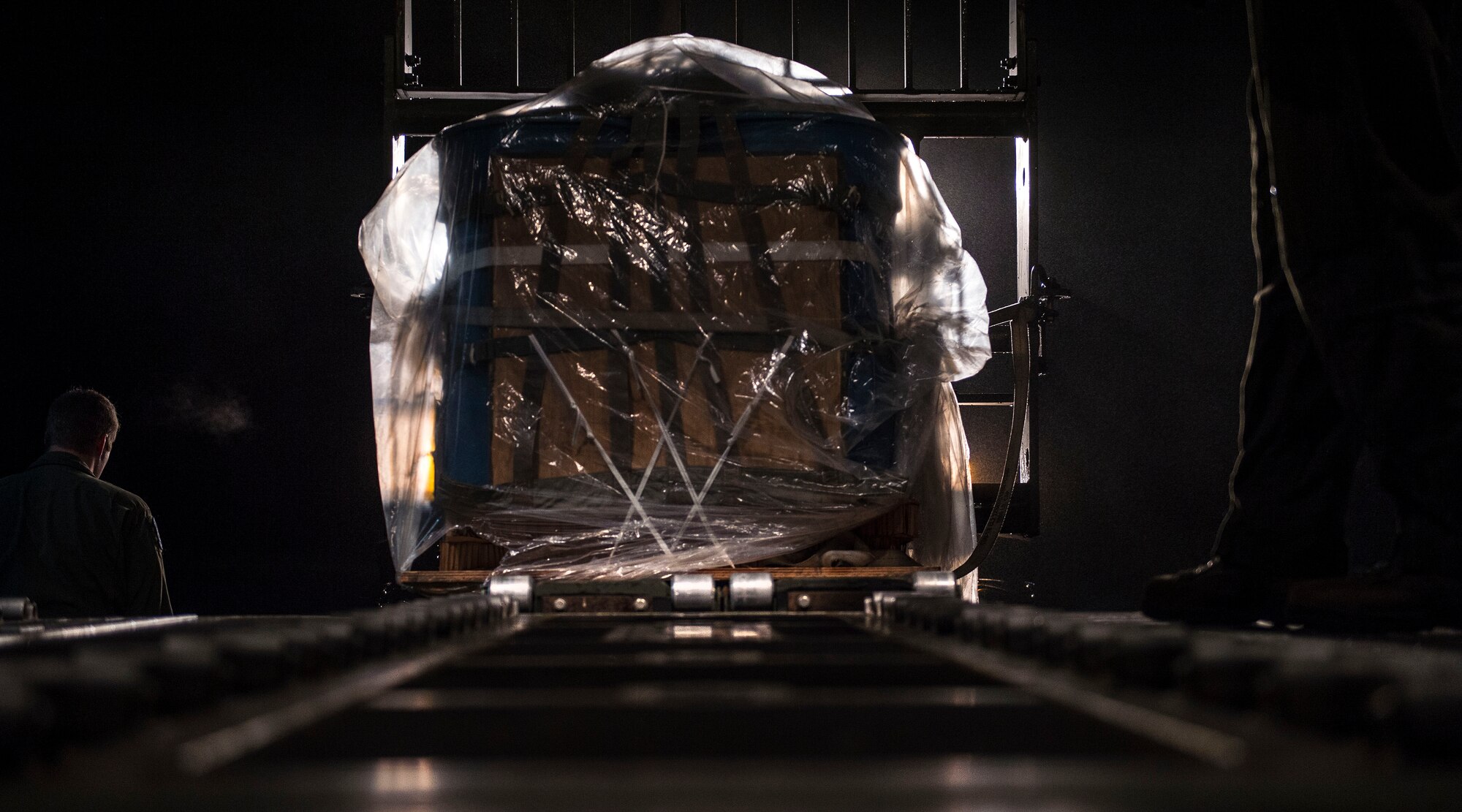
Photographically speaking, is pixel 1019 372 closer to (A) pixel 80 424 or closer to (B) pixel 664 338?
(B) pixel 664 338

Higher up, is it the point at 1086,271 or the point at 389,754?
the point at 1086,271

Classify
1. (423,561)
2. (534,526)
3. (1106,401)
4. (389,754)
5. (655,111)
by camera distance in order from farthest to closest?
(1106,401)
(423,561)
(655,111)
(534,526)
(389,754)

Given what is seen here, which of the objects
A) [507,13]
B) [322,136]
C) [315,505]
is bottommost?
[315,505]

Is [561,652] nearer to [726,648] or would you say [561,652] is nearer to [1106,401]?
[726,648]

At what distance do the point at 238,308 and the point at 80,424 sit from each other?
3451 mm

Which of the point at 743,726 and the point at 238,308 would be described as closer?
the point at 743,726

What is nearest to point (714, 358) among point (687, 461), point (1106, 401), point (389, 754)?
point (687, 461)

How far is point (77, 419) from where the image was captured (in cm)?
420

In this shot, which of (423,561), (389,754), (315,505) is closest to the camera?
(389,754)

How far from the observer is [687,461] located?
11.8 feet

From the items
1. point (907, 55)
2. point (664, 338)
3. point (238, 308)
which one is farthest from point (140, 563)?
point (238, 308)

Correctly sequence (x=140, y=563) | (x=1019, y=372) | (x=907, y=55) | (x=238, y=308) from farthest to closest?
(x=238, y=308)
(x=907, y=55)
(x=1019, y=372)
(x=140, y=563)

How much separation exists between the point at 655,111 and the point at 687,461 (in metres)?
0.95

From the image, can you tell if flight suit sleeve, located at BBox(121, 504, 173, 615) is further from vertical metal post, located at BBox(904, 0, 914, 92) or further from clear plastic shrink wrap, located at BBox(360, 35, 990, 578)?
vertical metal post, located at BBox(904, 0, 914, 92)
